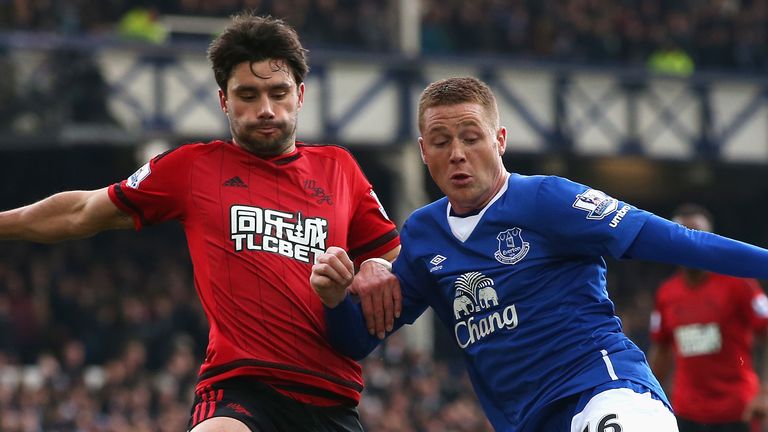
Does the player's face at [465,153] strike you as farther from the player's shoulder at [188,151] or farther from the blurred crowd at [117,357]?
the blurred crowd at [117,357]

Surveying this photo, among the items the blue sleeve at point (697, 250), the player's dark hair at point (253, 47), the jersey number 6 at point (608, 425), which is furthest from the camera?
the player's dark hair at point (253, 47)

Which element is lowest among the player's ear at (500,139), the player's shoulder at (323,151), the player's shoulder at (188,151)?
the player's shoulder at (323,151)

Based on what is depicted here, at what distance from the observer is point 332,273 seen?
5.17 metres

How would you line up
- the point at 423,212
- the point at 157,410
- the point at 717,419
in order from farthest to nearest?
the point at 157,410 → the point at 717,419 → the point at 423,212

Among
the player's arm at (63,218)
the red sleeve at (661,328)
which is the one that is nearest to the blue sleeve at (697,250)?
the player's arm at (63,218)

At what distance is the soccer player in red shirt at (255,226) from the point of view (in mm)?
5379

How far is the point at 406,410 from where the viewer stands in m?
15.6

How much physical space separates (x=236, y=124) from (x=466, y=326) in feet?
3.97

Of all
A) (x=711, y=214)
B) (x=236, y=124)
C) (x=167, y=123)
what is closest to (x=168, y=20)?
(x=167, y=123)

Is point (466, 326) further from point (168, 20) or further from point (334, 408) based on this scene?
point (168, 20)

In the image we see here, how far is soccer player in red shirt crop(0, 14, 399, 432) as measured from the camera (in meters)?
5.38

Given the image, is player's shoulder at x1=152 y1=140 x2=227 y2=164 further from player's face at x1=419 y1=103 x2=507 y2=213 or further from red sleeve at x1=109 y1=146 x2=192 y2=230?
player's face at x1=419 y1=103 x2=507 y2=213

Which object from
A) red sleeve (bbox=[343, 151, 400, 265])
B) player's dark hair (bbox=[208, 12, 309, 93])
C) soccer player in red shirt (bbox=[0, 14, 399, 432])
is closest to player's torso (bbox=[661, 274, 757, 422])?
red sleeve (bbox=[343, 151, 400, 265])

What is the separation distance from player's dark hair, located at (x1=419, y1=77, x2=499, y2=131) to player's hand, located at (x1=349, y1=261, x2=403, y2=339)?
586mm
